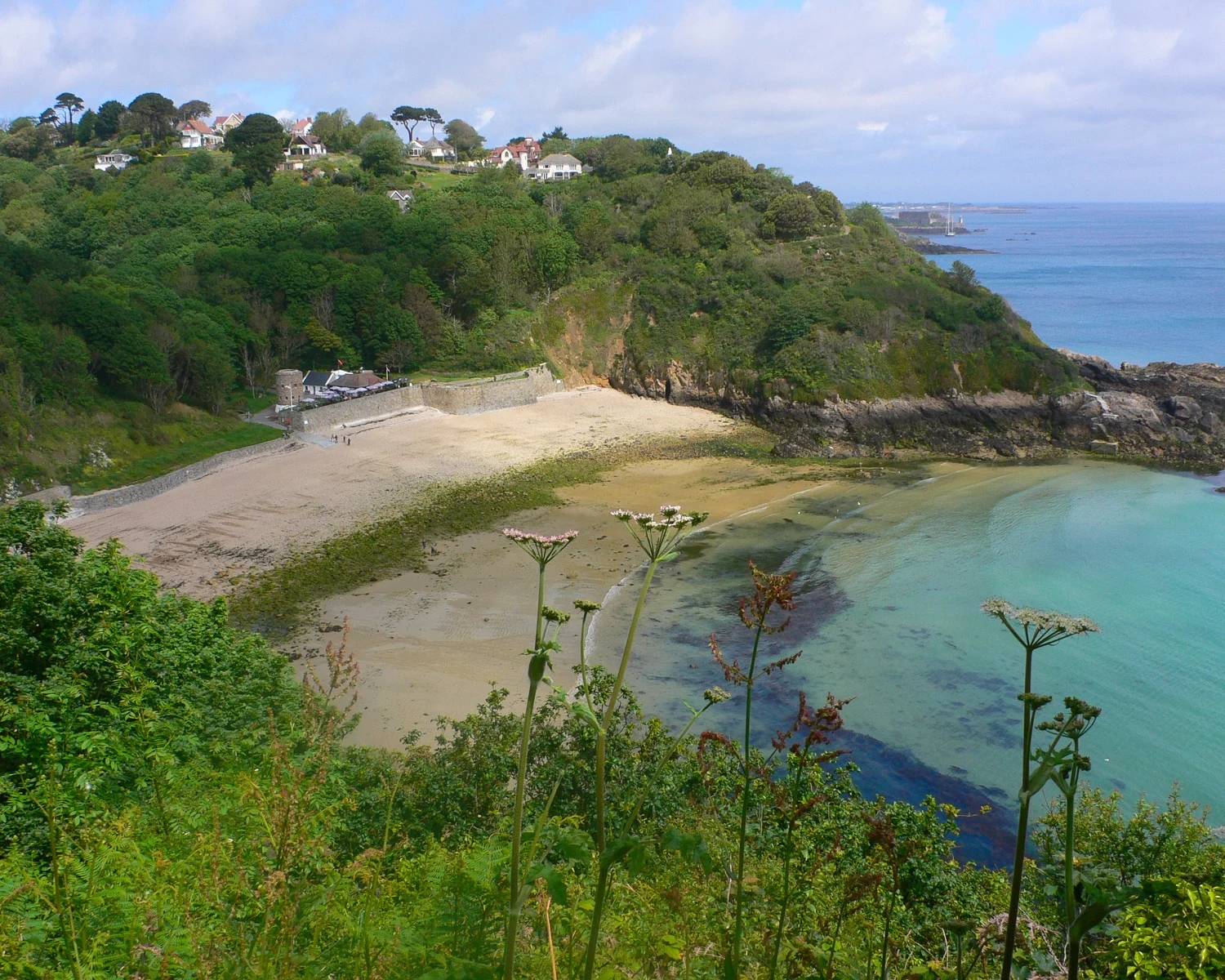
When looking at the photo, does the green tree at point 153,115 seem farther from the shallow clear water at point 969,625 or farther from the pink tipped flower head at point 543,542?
the pink tipped flower head at point 543,542

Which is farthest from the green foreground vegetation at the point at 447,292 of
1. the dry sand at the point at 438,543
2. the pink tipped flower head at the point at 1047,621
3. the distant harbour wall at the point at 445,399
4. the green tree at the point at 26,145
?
the pink tipped flower head at the point at 1047,621

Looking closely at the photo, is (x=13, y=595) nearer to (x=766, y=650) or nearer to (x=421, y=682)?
(x=421, y=682)

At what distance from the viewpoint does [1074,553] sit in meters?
23.8

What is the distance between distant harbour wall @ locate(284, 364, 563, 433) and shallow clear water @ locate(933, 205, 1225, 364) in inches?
1343

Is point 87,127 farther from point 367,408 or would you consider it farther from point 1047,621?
point 1047,621

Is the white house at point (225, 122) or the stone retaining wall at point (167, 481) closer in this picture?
the stone retaining wall at point (167, 481)

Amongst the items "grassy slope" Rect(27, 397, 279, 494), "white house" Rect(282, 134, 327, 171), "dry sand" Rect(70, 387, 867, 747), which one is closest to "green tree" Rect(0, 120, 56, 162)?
"white house" Rect(282, 134, 327, 171)

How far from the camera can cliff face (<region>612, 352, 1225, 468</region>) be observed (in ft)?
110

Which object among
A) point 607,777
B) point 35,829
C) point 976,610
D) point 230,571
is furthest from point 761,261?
point 35,829

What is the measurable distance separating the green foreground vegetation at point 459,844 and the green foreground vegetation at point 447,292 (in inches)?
728

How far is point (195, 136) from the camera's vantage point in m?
71.3

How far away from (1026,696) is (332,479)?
2606 cm

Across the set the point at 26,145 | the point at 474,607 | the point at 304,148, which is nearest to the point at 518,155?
the point at 304,148

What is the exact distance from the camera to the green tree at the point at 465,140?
7800 centimetres
